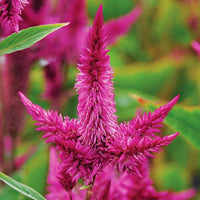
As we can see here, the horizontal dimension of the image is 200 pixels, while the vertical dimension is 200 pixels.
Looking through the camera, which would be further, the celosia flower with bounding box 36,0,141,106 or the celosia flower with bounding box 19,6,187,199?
the celosia flower with bounding box 36,0,141,106

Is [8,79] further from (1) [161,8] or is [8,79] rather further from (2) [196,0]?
(2) [196,0]

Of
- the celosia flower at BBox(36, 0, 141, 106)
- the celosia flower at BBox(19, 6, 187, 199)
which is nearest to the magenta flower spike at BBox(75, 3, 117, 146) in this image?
the celosia flower at BBox(19, 6, 187, 199)

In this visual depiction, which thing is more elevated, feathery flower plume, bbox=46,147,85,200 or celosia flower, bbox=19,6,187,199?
celosia flower, bbox=19,6,187,199

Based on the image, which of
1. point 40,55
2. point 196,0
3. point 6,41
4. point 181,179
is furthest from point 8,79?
point 196,0

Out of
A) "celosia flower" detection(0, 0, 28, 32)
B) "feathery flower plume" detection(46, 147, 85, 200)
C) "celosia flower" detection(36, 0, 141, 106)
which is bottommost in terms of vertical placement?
"feathery flower plume" detection(46, 147, 85, 200)

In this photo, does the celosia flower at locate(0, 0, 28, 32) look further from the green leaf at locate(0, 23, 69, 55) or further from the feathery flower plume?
the feathery flower plume

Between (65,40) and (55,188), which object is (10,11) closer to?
(55,188)

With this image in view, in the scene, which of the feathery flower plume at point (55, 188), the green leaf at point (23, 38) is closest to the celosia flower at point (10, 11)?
the green leaf at point (23, 38)
